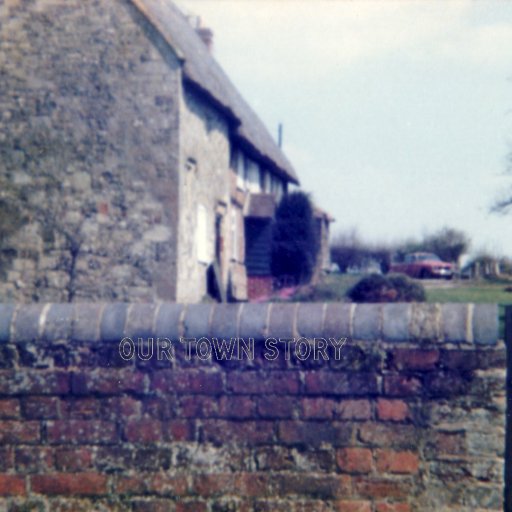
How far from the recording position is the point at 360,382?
2.95 m

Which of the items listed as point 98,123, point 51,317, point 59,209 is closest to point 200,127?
point 98,123

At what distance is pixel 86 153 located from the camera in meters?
14.3

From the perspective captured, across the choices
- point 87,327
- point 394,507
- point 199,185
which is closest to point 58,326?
point 87,327

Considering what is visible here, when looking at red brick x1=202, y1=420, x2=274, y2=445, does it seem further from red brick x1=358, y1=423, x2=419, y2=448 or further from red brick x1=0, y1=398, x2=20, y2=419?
red brick x1=0, y1=398, x2=20, y2=419

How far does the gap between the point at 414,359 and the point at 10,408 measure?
1759mm

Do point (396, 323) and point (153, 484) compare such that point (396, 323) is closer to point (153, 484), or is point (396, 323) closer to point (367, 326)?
point (367, 326)

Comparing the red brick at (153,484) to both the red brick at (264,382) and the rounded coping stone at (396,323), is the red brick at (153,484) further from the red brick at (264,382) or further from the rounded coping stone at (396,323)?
the rounded coping stone at (396,323)

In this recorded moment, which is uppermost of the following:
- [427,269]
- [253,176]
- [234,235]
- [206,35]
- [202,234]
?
[206,35]

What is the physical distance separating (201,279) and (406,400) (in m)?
13.4

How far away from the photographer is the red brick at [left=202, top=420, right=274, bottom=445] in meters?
2.99

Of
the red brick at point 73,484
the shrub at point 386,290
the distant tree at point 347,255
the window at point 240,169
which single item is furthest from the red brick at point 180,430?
the distant tree at point 347,255

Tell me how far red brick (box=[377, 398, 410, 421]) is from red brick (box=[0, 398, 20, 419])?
1.57 meters

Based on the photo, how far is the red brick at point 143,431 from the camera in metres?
3.04

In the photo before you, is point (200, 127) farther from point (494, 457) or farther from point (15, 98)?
point (494, 457)
